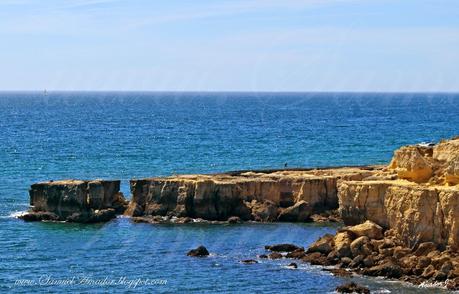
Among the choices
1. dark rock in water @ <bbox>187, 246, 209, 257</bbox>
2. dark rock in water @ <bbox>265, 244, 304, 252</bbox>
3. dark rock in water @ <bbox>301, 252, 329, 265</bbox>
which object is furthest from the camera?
dark rock in water @ <bbox>265, 244, 304, 252</bbox>

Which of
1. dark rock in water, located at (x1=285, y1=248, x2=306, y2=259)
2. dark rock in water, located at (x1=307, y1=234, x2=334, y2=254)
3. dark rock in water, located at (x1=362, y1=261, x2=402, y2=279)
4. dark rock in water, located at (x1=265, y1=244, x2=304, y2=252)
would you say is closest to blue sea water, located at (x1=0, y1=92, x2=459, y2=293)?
dark rock in water, located at (x1=265, y1=244, x2=304, y2=252)

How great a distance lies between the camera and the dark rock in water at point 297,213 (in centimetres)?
7744

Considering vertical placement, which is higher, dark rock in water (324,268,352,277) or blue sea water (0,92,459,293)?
dark rock in water (324,268,352,277)

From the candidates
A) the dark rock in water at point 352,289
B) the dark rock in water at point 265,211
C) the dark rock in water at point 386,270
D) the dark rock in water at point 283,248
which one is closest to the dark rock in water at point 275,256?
the dark rock in water at point 283,248

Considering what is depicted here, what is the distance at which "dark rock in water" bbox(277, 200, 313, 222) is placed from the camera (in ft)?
254

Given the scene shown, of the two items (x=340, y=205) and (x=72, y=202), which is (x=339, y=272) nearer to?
(x=340, y=205)

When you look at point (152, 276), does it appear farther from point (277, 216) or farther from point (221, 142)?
point (221, 142)

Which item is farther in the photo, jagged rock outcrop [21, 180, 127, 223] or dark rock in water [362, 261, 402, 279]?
jagged rock outcrop [21, 180, 127, 223]

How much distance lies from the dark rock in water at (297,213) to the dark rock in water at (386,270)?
20.0 m

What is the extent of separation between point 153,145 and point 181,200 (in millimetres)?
68521

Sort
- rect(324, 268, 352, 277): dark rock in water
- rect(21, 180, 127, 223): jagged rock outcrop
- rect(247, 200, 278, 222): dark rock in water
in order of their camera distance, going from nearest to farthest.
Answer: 1. rect(324, 268, 352, 277): dark rock in water
2. rect(247, 200, 278, 222): dark rock in water
3. rect(21, 180, 127, 223): jagged rock outcrop

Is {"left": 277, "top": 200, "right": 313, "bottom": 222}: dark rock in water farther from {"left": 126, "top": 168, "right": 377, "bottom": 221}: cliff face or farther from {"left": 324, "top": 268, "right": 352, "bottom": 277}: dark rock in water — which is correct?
{"left": 324, "top": 268, "right": 352, "bottom": 277}: dark rock in water

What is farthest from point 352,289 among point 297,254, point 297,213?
point 297,213

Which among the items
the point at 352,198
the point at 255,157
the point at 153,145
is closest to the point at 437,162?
the point at 352,198
